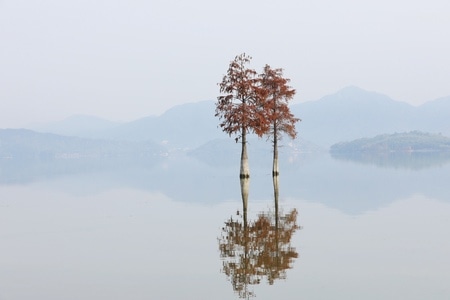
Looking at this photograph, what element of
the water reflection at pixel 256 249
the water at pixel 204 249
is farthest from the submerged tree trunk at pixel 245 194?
the water reflection at pixel 256 249

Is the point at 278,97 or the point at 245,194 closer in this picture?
the point at 245,194

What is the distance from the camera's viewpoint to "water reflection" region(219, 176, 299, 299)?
17312 mm

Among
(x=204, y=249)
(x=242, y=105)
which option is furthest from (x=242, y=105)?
(x=204, y=249)

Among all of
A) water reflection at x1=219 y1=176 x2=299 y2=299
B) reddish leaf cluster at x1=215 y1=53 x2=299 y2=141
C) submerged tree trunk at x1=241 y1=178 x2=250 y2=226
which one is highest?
reddish leaf cluster at x1=215 y1=53 x2=299 y2=141

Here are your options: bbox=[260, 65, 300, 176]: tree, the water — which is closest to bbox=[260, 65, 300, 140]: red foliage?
bbox=[260, 65, 300, 176]: tree

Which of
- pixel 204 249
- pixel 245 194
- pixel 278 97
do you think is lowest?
pixel 204 249

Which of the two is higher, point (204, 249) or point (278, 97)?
point (278, 97)

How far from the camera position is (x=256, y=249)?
70.2 feet

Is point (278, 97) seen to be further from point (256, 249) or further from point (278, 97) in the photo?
point (256, 249)

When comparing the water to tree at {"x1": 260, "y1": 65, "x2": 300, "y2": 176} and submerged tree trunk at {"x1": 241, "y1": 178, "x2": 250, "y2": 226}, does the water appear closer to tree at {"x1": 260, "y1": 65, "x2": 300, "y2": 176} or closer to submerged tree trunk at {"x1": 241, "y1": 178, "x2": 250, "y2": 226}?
submerged tree trunk at {"x1": 241, "y1": 178, "x2": 250, "y2": 226}

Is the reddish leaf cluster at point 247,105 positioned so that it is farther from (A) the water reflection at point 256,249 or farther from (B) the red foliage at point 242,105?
(A) the water reflection at point 256,249

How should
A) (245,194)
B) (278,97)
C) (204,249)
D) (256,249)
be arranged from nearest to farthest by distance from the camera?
(256,249) → (204,249) → (245,194) → (278,97)

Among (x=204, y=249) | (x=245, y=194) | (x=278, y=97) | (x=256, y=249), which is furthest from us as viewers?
(x=278, y=97)

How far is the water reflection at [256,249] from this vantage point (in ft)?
56.8
